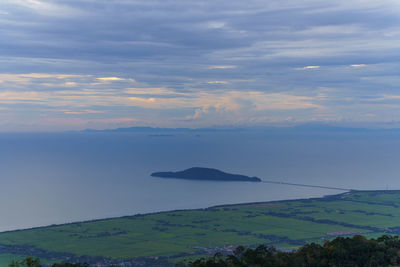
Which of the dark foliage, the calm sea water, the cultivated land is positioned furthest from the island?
the dark foliage

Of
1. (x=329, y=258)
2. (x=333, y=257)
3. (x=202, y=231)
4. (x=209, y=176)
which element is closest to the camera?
(x=329, y=258)

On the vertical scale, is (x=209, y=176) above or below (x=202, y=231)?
above

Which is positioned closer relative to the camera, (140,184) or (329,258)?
(329,258)

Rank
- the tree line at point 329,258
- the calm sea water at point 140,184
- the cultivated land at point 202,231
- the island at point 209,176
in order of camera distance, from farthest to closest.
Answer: the island at point 209,176 → the calm sea water at point 140,184 → the cultivated land at point 202,231 → the tree line at point 329,258

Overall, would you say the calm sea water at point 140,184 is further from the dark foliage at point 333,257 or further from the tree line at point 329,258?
the dark foliage at point 333,257

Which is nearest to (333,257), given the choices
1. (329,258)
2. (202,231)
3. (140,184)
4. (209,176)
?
(329,258)

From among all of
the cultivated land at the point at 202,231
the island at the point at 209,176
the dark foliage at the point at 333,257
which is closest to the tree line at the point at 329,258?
the dark foliage at the point at 333,257

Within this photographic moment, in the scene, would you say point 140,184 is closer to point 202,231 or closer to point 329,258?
point 202,231

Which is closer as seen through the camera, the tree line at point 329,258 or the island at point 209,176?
the tree line at point 329,258

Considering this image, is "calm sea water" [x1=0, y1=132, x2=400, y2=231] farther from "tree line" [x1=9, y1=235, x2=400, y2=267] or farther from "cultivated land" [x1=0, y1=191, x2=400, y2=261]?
"tree line" [x1=9, y1=235, x2=400, y2=267]
